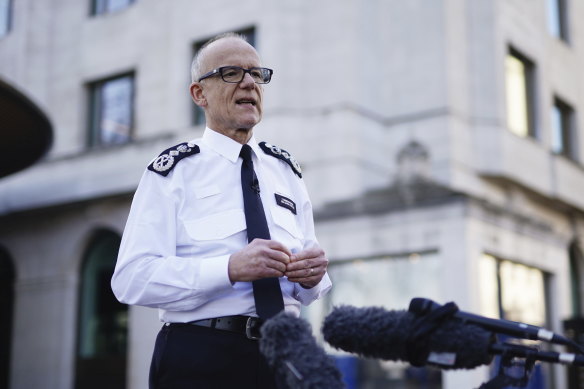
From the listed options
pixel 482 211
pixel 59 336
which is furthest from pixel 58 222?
pixel 482 211

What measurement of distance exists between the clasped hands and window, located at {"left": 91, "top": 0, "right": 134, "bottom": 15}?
736 inches

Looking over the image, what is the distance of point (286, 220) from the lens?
134 inches

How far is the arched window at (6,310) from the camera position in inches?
820

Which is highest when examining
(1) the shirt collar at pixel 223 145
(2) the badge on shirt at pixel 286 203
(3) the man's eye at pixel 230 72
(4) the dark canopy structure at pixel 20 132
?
(4) the dark canopy structure at pixel 20 132

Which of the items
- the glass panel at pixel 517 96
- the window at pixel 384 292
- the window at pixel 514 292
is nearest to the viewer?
the window at pixel 384 292

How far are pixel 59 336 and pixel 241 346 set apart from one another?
17232 mm

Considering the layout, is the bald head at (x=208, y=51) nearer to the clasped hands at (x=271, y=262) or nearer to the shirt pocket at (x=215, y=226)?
the shirt pocket at (x=215, y=226)

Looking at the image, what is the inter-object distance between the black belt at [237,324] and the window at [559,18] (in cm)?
2133

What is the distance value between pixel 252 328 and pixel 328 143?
1432cm

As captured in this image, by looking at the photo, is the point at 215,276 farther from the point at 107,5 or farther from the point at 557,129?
the point at 557,129

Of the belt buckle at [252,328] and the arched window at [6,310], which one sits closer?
the belt buckle at [252,328]

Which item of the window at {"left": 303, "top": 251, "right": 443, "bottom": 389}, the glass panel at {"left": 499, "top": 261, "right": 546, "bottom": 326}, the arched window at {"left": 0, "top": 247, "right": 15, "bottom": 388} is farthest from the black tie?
the arched window at {"left": 0, "top": 247, "right": 15, "bottom": 388}

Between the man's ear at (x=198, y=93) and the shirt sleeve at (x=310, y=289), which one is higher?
the man's ear at (x=198, y=93)

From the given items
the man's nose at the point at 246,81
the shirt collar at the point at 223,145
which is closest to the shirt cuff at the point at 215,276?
the shirt collar at the point at 223,145
